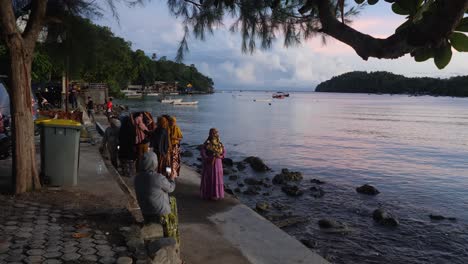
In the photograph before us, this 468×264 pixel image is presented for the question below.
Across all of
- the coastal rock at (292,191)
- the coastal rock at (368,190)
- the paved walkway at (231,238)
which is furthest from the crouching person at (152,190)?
the coastal rock at (368,190)

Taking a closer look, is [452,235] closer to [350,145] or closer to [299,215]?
[299,215]

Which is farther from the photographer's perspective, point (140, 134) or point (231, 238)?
point (140, 134)

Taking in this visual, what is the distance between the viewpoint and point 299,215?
38.3 ft

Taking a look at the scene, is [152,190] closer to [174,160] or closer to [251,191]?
[174,160]

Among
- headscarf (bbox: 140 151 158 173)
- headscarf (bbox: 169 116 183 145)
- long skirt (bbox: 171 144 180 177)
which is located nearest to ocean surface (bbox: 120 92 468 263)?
long skirt (bbox: 171 144 180 177)

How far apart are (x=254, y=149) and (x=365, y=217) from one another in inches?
590

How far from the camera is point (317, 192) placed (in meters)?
14.8

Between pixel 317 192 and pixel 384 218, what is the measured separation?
11.2ft

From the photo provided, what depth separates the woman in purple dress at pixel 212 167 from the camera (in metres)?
9.02

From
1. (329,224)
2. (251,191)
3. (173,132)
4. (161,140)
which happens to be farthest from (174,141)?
(251,191)

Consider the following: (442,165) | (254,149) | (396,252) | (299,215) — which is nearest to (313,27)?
(396,252)

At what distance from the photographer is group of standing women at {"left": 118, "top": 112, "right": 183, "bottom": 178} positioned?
29.8ft

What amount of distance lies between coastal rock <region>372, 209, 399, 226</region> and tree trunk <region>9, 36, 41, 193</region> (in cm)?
852

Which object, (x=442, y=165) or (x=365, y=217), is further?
(x=442, y=165)
